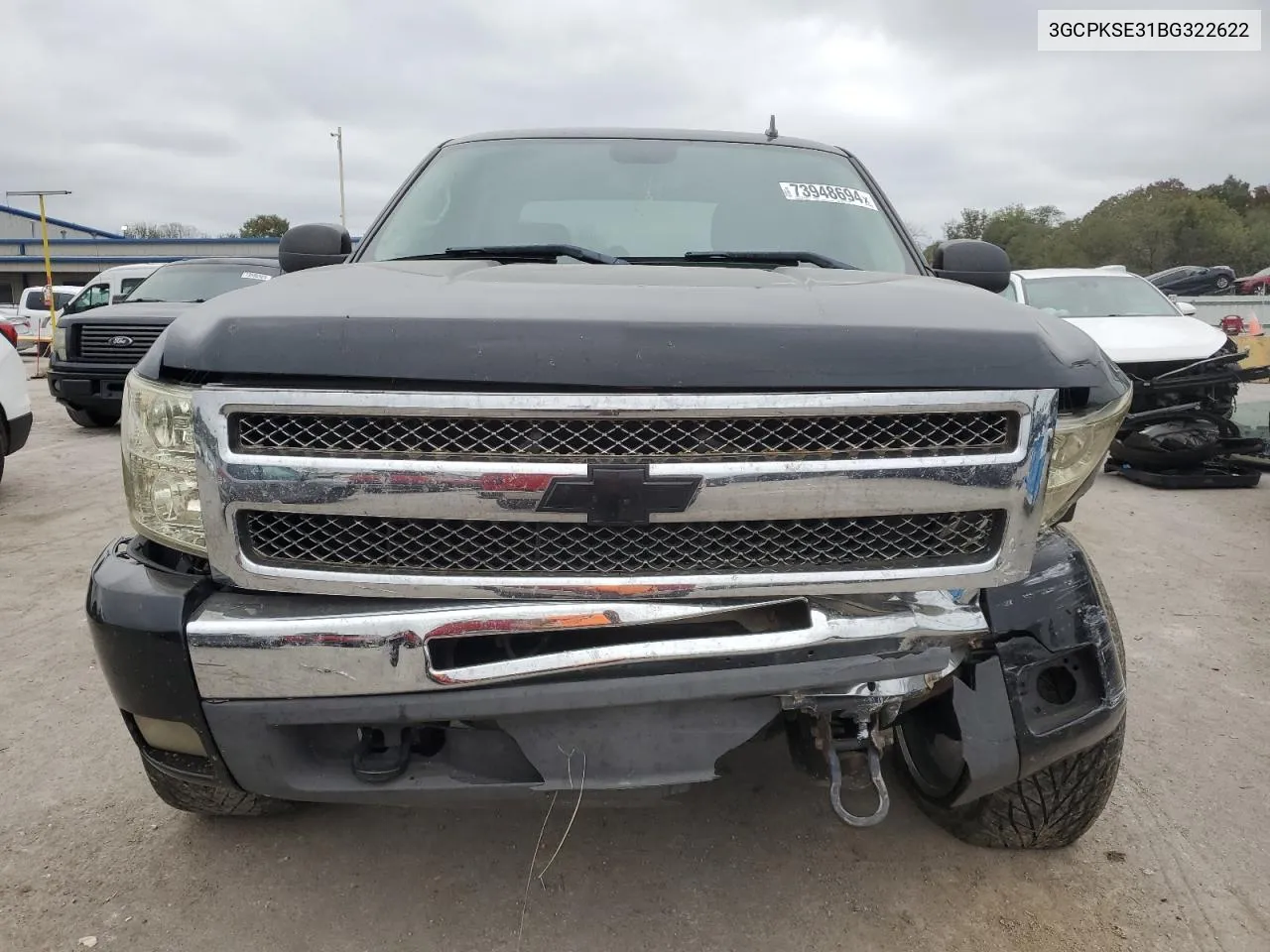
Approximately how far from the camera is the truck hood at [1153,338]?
688 cm

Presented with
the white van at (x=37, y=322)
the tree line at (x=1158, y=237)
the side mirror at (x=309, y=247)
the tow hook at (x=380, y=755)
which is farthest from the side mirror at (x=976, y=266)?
the tree line at (x=1158, y=237)

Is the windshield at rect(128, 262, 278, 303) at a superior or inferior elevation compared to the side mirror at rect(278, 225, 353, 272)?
inferior

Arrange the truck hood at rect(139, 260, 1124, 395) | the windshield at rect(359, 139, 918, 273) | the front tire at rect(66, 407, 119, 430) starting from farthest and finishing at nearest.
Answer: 1. the front tire at rect(66, 407, 119, 430)
2. the windshield at rect(359, 139, 918, 273)
3. the truck hood at rect(139, 260, 1124, 395)

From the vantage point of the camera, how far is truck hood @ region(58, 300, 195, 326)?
30.1 ft

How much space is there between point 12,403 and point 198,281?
14.9 feet

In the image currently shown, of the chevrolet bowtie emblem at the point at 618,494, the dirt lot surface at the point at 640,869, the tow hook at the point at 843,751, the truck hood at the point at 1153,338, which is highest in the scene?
the chevrolet bowtie emblem at the point at 618,494

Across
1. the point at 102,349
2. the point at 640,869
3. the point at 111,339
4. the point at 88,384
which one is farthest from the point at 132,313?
the point at 640,869

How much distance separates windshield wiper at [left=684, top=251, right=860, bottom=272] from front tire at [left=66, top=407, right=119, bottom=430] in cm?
940

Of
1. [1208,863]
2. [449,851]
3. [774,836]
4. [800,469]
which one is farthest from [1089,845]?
[449,851]

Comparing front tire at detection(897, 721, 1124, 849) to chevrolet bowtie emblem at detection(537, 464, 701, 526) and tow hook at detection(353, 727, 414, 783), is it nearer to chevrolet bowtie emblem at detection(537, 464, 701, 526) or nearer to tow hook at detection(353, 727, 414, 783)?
chevrolet bowtie emblem at detection(537, 464, 701, 526)

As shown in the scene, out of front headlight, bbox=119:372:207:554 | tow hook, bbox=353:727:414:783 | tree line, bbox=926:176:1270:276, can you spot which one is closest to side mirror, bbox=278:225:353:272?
front headlight, bbox=119:372:207:554

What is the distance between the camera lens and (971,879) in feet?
7.34

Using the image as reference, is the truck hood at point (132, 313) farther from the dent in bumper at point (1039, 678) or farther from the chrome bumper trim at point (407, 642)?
the dent in bumper at point (1039, 678)

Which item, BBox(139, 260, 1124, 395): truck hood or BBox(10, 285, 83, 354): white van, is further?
BBox(10, 285, 83, 354): white van
